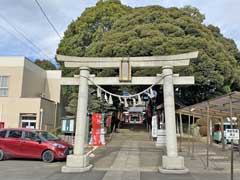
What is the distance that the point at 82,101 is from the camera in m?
9.92

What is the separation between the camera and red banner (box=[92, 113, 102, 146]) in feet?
62.8

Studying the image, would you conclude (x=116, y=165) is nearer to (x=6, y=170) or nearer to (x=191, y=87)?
(x=6, y=170)

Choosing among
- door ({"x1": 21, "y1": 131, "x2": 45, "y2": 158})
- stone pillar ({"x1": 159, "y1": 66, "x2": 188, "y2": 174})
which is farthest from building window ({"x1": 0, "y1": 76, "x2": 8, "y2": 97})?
stone pillar ({"x1": 159, "y1": 66, "x2": 188, "y2": 174})

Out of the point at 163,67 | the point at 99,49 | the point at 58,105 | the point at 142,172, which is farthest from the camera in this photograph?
the point at 58,105

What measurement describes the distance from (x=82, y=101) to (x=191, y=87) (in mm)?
17962

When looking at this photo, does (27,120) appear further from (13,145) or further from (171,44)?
(171,44)

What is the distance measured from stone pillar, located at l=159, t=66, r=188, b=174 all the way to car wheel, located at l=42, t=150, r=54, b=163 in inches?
190

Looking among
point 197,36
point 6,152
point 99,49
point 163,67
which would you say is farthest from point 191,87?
point 6,152

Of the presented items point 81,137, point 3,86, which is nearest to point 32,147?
point 81,137

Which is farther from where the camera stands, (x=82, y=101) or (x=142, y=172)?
(x=82, y=101)

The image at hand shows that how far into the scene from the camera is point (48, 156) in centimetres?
1147

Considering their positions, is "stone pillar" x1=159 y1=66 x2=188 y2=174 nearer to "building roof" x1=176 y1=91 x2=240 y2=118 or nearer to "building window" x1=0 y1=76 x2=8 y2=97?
"building roof" x1=176 y1=91 x2=240 y2=118

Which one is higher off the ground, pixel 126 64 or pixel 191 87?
pixel 191 87

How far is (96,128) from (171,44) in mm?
10219
